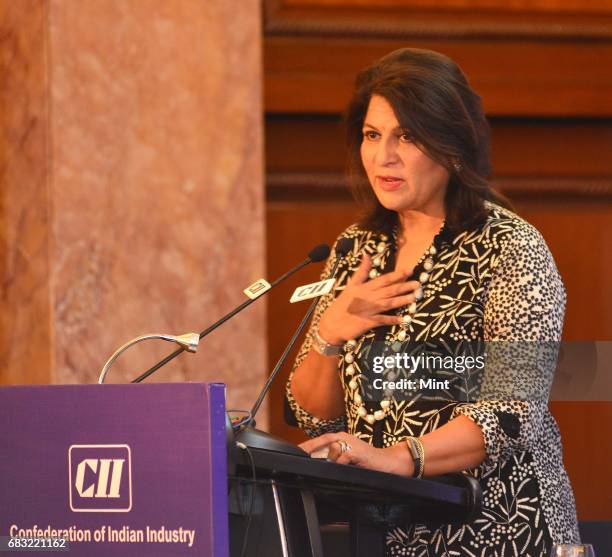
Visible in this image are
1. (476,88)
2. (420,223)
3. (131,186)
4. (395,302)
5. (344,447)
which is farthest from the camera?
(476,88)

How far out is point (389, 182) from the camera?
2.30 meters

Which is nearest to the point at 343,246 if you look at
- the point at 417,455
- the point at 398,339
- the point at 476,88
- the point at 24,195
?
the point at 398,339

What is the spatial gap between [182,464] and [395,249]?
948 mm

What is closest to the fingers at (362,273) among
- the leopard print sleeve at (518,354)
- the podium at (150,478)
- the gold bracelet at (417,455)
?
the leopard print sleeve at (518,354)

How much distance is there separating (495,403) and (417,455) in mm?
179

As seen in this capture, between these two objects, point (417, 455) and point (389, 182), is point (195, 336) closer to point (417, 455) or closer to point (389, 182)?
point (417, 455)

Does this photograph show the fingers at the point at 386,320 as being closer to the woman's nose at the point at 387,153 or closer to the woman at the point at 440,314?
the woman at the point at 440,314

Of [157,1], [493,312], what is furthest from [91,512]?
[157,1]

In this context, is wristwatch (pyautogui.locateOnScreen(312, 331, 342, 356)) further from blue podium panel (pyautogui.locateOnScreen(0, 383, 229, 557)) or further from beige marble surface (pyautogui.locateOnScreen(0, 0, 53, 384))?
beige marble surface (pyautogui.locateOnScreen(0, 0, 53, 384))

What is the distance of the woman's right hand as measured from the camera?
7.21 feet

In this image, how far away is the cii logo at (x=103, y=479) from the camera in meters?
1.59

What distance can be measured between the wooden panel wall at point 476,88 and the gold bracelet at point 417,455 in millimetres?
1574

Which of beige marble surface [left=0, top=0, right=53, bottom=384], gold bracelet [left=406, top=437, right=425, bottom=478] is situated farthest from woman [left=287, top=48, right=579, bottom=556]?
beige marble surface [left=0, top=0, right=53, bottom=384]

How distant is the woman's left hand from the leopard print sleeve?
6.3 inches
